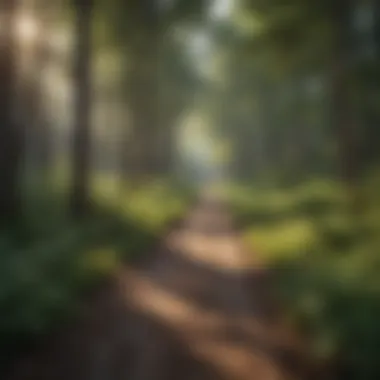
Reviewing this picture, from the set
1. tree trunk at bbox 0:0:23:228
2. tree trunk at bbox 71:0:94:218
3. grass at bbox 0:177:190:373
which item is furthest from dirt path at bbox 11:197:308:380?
tree trunk at bbox 0:0:23:228

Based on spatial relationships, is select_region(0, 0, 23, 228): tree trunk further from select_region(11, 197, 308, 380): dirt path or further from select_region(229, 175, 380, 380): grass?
select_region(229, 175, 380, 380): grass

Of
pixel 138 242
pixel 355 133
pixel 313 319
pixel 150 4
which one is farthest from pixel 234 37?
pixel 313 319

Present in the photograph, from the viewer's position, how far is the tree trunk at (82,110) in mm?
1950

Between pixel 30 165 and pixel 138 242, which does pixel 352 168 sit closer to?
pixel 138 242

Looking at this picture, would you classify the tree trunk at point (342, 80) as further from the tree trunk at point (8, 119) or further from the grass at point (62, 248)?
the tree trunk at point (8, 119)

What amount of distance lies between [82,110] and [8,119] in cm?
20

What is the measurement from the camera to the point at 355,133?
195 cm

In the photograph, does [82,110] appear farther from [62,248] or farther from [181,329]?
[181,329]

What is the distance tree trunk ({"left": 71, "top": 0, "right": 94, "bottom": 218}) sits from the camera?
195cm

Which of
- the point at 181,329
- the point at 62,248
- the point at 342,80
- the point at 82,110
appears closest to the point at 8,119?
the point at 82,110

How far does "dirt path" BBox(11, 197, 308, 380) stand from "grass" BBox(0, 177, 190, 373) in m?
0.05

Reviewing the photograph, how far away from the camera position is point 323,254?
75.2 inches

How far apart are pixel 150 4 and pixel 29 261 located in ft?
2.32

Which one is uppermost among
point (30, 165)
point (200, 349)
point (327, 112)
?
point (327, 112)
